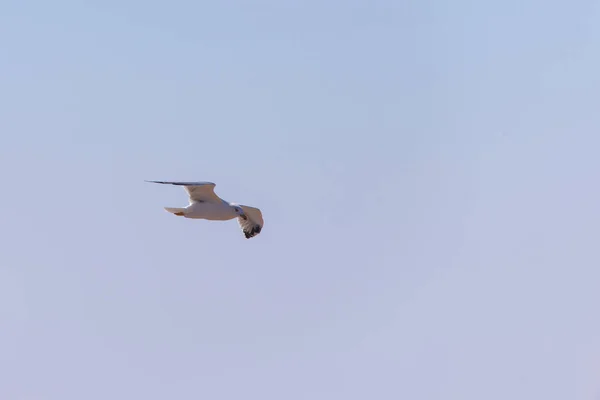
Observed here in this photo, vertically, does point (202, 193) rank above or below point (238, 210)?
below

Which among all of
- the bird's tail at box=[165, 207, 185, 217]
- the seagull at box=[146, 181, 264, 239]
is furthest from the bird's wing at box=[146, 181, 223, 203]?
the bird's tail at box=[165, 207, 185, 217]

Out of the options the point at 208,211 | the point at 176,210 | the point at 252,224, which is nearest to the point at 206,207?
the point at 208,211

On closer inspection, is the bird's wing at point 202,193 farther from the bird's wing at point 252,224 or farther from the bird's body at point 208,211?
the bird's wing at point 252,224

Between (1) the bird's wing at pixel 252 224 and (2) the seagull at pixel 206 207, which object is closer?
(2) the seagull at pixel 206 207

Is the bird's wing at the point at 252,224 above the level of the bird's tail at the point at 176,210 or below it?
above

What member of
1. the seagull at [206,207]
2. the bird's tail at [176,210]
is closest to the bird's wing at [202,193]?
the seagull at [206,207]

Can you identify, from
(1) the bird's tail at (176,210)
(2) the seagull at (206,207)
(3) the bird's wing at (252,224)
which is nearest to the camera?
(1) the bird's tail at (176,210)

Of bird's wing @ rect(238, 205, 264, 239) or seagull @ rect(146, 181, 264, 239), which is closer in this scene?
seagull @ rect(146, 181, 264, 239)

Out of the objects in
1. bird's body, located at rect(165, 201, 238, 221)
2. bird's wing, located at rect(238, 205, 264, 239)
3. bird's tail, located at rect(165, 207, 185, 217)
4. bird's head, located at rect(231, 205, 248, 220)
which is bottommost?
bird's tail, located at rect(165, 207, 185, 217)

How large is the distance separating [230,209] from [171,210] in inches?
89.1

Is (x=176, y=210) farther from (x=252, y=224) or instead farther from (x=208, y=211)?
(x=252, y=224)

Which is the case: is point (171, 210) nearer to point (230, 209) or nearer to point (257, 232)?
point (230, 209)

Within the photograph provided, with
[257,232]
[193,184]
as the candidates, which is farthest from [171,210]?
[257,232]

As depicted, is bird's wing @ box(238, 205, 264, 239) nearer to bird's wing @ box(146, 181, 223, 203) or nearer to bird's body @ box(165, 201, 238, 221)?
bird's body @ box(165, 201, 238, 221)
